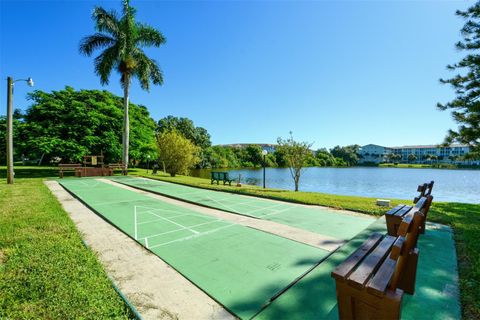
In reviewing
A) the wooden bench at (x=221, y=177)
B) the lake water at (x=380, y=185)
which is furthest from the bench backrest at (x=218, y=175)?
the lake water at (x=380, y=185)

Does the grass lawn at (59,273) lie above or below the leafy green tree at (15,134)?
below

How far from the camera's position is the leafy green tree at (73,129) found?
2067cm

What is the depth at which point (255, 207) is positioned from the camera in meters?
8.02

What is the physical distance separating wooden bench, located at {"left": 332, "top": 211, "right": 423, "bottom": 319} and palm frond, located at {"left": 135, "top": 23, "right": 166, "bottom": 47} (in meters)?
23.9

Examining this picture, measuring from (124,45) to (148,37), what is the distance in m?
2.31

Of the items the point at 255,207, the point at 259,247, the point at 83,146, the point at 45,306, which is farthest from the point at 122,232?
the point at 83,146

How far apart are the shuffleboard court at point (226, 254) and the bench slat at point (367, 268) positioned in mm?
1214

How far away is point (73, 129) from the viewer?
2248 centimetres

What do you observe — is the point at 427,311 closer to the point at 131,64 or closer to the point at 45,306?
the point at 45,306

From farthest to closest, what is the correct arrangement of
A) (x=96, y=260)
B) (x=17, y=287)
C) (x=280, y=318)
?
(x=96, y=260) < (x=17, y=287) < (x=280, y=318)

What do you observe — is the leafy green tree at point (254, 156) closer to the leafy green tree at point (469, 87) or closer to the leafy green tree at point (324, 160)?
the leafy green tree at point (324, 160)

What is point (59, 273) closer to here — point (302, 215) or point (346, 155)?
point (302, 215)

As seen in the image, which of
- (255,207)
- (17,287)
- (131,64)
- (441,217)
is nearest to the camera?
(17,287)

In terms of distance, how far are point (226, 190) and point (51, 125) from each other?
19.9 metres
